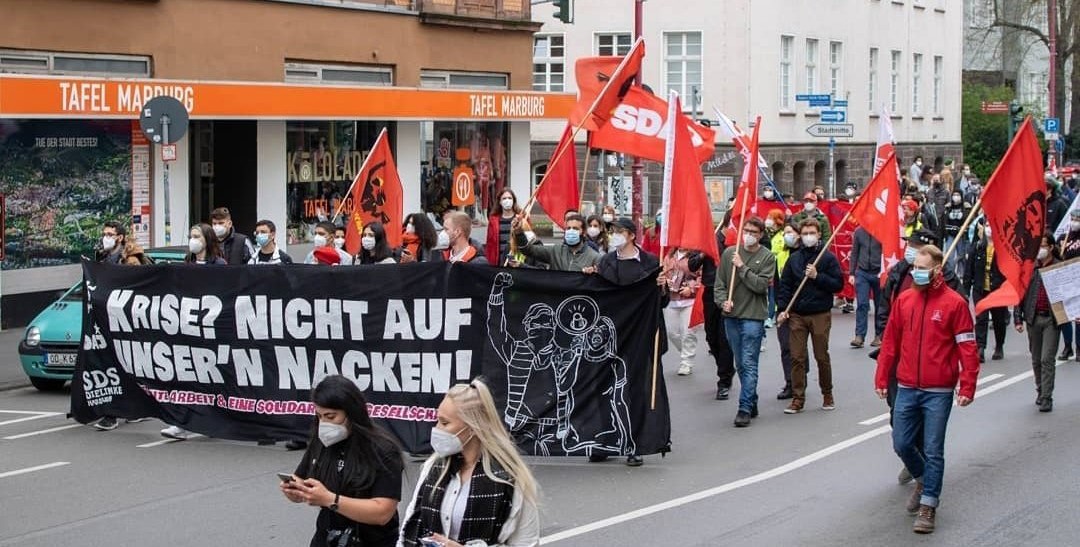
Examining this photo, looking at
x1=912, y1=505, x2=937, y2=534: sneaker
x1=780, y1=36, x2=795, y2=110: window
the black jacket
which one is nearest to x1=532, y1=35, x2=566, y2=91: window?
→ x1=780, y1=36, x2=795, y2=110: window

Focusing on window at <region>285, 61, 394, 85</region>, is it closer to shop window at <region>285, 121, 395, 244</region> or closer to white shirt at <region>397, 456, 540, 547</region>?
shop window at <region>285, 121, 395, 244</region>

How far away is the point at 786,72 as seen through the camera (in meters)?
47.1

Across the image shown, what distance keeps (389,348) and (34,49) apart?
11897 mm

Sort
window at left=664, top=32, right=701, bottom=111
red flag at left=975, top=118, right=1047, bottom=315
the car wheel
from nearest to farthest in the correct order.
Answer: red flag at left=975, top=118, right=1047, bottom=315, the car wheel, window at left=664, top=32, right=701, bottom=111

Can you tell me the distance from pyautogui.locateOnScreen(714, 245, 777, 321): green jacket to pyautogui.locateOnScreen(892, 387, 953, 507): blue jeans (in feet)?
10.9

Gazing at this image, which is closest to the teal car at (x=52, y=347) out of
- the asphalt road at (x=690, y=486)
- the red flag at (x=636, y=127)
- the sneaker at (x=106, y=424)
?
the asphalt road at (x=690, y=486)

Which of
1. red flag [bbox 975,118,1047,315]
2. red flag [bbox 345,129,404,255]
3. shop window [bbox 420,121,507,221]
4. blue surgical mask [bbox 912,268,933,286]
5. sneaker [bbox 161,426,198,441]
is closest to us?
blue surgical mask [bbox 912,268,933,286]

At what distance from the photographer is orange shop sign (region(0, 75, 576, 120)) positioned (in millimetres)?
19828

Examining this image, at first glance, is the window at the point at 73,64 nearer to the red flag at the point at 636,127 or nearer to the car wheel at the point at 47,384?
the car wheel at the point at 47,384

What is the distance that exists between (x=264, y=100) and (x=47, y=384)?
347 inches

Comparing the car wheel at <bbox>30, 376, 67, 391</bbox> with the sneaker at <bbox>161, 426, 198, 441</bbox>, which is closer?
the sneaker at <bbox>161, 426, 198, 441</bbox>

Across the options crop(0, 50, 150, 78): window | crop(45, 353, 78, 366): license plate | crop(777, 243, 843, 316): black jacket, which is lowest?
crop(45, 353, 78, 366): license plate

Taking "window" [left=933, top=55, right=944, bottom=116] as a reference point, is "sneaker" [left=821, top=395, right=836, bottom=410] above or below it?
below

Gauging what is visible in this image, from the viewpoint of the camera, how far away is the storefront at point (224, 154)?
20875 mm
